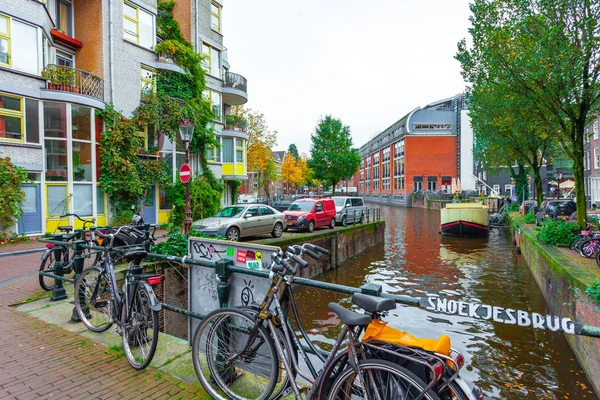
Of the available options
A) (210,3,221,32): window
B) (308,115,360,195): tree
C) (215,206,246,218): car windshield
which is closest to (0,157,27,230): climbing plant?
(215,206,246,218): car windshield

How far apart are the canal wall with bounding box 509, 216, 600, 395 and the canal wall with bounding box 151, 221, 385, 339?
5722 mm

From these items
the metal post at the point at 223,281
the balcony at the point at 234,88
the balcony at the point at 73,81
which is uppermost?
the balcony at the point at 234,88

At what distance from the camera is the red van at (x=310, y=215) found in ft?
55.7

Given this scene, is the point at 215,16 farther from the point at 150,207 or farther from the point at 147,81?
the point at 150,207

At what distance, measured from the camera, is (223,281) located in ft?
10.8

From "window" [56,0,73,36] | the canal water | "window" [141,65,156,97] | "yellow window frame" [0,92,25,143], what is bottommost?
the canal water

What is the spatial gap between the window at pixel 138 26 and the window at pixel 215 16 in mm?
6170

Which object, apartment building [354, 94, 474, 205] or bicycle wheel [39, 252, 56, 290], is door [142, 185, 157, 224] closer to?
bicycle wheel [39, 252, 56, 290]

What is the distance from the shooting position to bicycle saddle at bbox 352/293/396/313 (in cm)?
206

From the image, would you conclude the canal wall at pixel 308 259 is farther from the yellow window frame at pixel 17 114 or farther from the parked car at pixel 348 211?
the yellow window frame at pixel 17 114

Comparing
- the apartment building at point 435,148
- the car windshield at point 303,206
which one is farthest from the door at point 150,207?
the apartment building at point 435,148

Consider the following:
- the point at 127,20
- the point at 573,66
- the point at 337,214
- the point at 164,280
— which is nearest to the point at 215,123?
the point at 127,20

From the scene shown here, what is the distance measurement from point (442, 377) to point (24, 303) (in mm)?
6651

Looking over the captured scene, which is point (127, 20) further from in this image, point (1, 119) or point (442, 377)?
point (442, 377)
